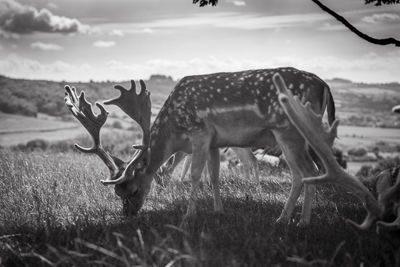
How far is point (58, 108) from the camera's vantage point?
39.8 meters

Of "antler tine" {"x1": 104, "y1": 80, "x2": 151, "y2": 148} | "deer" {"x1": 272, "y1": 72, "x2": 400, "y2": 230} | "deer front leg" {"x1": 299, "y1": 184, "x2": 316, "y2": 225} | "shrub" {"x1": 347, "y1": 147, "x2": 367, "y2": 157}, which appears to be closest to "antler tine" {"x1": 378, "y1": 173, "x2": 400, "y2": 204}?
"deer" {"x1": 272, "y1": 72, "x2": 400, "y2": 230}

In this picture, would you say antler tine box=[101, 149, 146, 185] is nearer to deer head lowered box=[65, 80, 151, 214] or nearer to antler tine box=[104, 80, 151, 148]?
deer head lowered box=[65, 80, 151, 214]

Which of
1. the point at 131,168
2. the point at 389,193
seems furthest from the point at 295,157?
the point at 131,168

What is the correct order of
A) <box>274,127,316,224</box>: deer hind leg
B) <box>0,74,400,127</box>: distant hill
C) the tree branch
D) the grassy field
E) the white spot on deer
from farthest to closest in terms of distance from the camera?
<box>0,74,400,127</box>: distant hill, the tree branch, the white spot on deer, <box>274,127,316,224</box>: deer hind leg, the grassy field

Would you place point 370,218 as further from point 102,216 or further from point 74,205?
point 74,205

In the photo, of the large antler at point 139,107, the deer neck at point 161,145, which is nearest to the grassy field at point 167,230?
the deer neck at point 161,145

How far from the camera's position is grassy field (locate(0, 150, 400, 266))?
13.6 ft

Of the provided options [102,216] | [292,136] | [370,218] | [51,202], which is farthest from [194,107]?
[370,218]

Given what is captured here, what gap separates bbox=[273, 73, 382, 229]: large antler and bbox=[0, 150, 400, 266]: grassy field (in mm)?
462

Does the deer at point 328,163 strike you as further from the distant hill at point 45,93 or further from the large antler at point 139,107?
the distant hill at point 45,93

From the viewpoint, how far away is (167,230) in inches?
208

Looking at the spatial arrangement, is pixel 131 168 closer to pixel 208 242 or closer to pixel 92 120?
pixel 92 120

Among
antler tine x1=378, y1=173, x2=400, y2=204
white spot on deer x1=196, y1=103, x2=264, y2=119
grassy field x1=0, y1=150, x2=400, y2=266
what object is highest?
white spot on deer x1=196, y1=103, x2=264, y2=119

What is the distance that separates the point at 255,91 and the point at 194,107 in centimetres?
87
